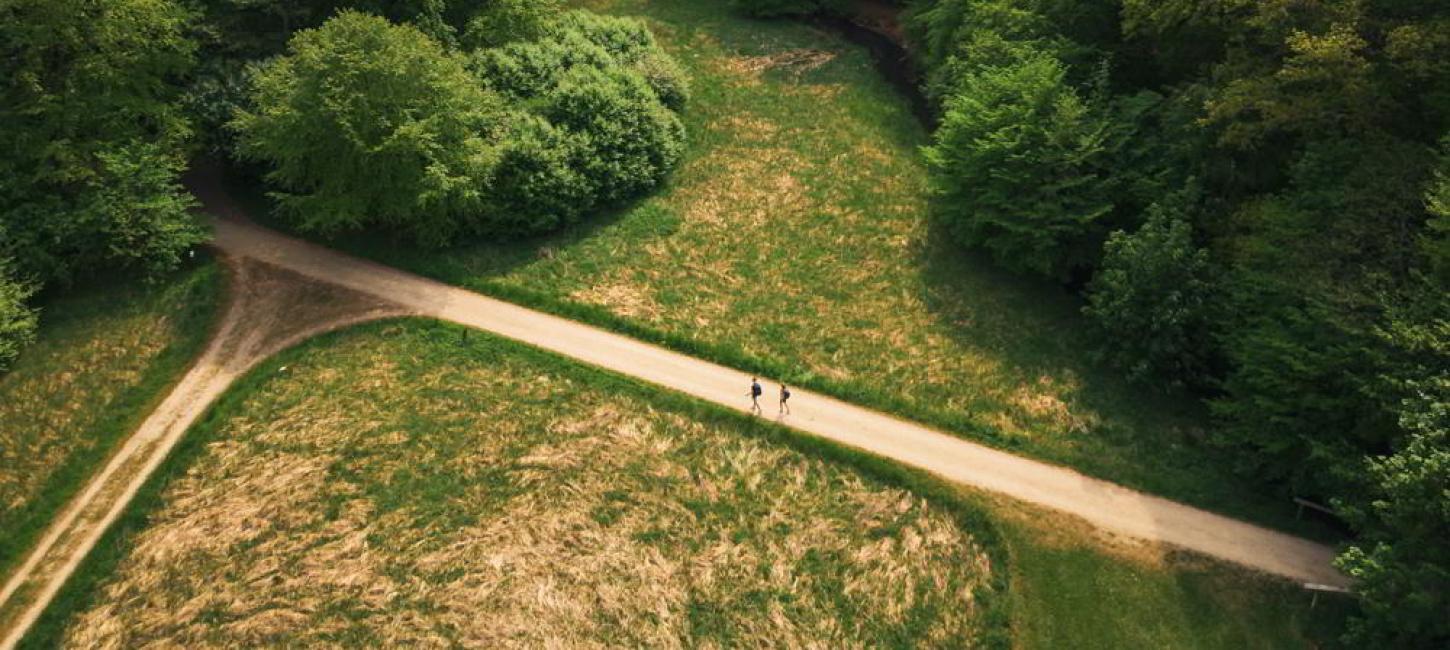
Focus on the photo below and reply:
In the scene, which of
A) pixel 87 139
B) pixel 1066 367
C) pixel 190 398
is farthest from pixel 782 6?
pixel 190 398

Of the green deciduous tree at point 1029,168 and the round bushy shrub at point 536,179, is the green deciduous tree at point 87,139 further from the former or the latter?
the green deciduous tree at point 1029,168

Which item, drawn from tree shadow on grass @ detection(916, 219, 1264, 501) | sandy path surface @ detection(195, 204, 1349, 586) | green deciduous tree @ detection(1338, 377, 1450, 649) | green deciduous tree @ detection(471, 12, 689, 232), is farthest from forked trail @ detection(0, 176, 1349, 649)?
green deciduous tree @ detection(471, 12, 689, 232)

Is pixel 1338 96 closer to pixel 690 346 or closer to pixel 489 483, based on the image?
pixel 690 346

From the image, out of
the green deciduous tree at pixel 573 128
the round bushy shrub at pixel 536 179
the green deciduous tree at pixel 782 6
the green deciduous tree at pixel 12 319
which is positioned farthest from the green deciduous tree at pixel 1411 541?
the green deciduous tree at pixel 782 6

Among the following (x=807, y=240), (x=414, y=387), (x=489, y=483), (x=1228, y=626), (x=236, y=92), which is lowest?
(x=1228, y=626)

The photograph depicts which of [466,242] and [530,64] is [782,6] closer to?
[530,64]

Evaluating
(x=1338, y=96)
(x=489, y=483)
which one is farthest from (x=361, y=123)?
(x=1338, y=96)
